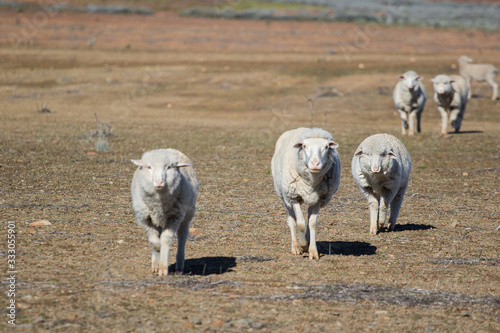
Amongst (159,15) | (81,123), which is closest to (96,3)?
(159,15)

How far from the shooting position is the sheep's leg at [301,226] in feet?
26.0

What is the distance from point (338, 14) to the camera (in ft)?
195

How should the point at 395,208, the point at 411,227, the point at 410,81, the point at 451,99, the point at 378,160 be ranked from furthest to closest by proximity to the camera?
the point at 451,99
the point at 410,81
the point at 411,227
the point at 395,208
the point at 378,160

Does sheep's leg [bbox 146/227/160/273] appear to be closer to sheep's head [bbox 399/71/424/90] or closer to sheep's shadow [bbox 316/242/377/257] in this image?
sheep's shadow [bbox 316/242/377/257]

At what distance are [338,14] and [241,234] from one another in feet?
174

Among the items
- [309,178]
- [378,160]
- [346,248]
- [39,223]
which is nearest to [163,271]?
[309,178]

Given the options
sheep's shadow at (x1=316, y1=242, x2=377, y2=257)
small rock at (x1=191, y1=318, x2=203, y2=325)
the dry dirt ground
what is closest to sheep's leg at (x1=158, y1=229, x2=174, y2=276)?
the dry dirt ground

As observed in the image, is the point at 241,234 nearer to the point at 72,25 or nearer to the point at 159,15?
the point at 72,25

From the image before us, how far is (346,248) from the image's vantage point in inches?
341

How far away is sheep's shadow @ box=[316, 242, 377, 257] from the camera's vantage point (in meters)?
8.39

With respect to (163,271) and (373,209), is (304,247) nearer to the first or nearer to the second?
(373,209)

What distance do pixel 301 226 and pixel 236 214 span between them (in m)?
2.53

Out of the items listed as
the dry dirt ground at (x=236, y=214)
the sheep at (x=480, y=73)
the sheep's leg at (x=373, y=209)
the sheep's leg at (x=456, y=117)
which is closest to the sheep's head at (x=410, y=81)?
the dry dirt ground at (x=236, y=214)

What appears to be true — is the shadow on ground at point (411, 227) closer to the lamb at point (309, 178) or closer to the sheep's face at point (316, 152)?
the lamb at point (309, 178)
